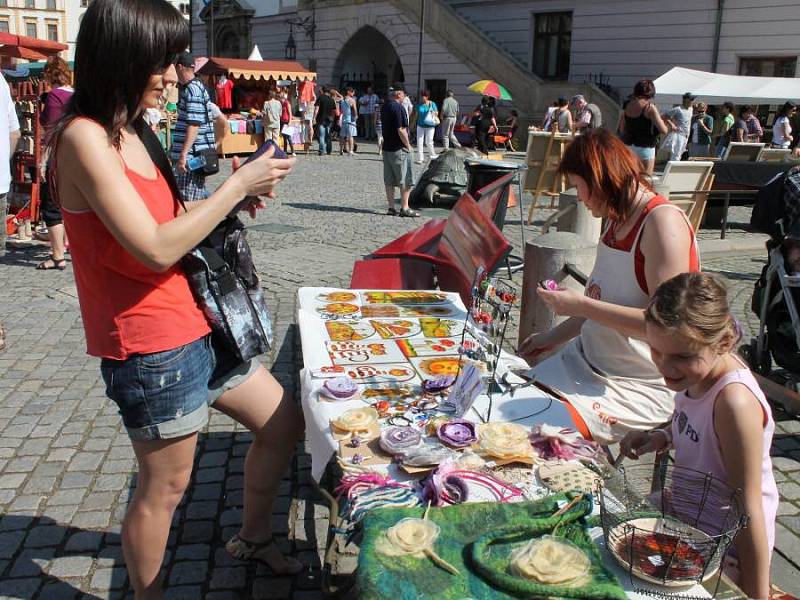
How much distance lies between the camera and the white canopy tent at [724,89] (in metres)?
19.0

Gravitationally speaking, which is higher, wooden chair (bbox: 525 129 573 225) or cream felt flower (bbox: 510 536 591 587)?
wooden chair (bbox: 525 129 573 225)

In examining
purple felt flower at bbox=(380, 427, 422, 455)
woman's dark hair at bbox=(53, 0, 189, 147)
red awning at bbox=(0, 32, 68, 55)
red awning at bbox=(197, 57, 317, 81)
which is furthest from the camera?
red awning at bbox=(197, 57, 317, 81)

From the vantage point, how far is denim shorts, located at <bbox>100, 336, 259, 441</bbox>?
194 cm

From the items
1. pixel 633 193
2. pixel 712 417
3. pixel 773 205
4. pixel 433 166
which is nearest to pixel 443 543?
pixel 712 417

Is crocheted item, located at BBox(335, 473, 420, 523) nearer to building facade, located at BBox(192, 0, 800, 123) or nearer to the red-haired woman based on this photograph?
the red-haired woman

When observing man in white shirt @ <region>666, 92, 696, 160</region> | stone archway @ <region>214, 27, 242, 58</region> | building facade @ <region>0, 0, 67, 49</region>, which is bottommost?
man in white shirt @ <region>666, 92, 696, 160</region>

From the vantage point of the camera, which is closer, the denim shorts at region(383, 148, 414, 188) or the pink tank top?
the pink tank top

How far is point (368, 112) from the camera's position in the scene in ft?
91.2

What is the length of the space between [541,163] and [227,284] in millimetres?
9694

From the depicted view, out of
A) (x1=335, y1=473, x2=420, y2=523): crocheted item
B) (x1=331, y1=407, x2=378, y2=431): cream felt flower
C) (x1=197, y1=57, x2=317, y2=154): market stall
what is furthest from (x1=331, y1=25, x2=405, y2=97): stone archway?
(x1=335, y1=473, x2=420, y2=523): crocheted item

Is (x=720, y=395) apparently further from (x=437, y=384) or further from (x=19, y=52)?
(x=19, y=52)

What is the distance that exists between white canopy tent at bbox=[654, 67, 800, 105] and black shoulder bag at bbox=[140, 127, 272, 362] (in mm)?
19239

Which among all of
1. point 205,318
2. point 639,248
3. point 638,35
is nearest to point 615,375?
point 639,248

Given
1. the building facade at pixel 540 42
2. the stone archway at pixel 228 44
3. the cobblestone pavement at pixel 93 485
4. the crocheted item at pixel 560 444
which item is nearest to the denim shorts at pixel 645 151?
the cobblestone pavement at pixel 93 485
